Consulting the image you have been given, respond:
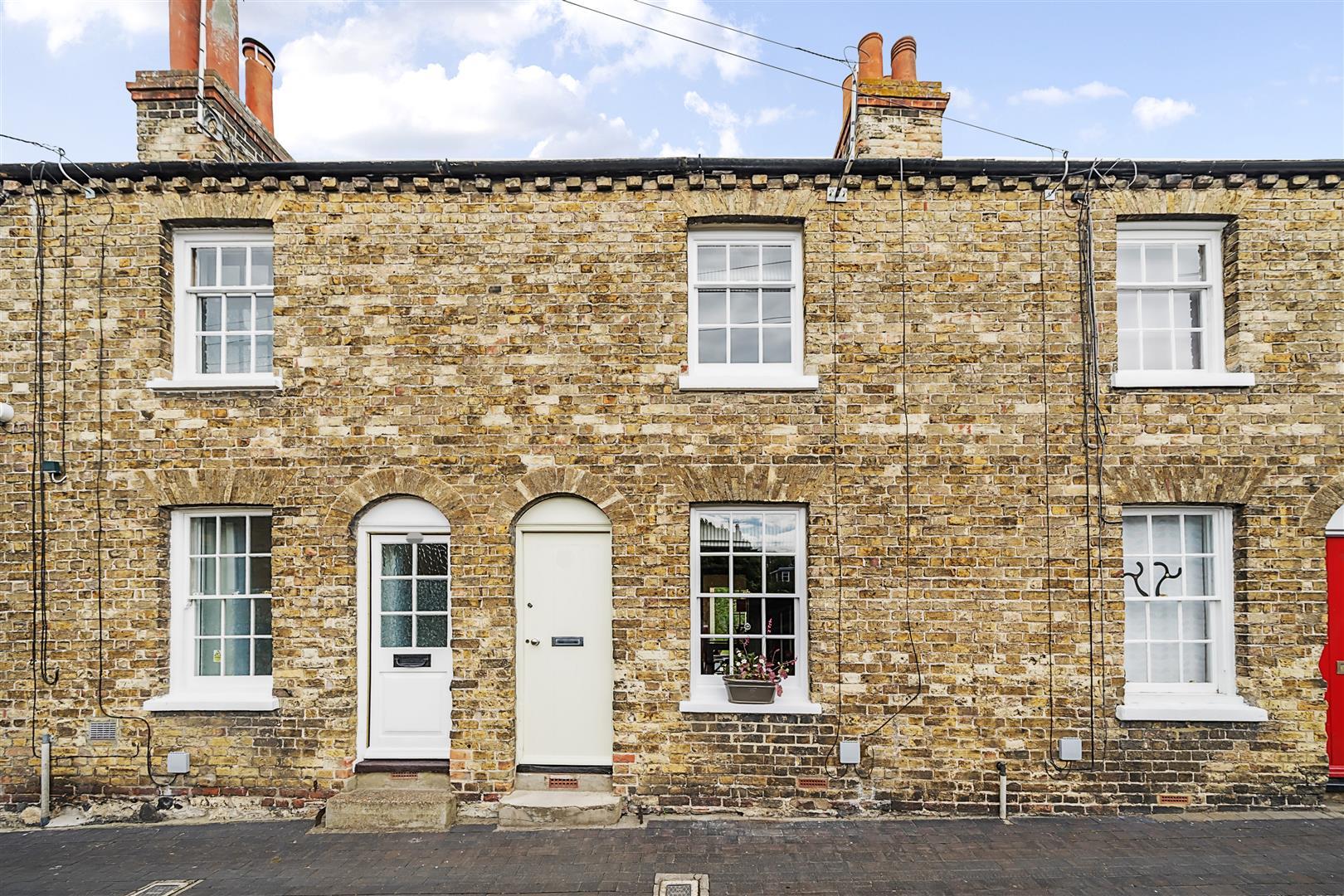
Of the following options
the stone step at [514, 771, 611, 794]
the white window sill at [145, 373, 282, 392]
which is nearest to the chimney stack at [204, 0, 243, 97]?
the white window sill at [145, 373, 282, 392]

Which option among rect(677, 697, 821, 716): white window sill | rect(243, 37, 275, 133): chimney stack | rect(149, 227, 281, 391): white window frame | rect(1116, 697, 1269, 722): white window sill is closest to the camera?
rect(1116, 697, 1269, 722): white window sill

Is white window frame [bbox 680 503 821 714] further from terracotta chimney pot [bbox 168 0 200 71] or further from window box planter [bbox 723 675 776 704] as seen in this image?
terracotta chimney pot [bbox 168 0 200 71]

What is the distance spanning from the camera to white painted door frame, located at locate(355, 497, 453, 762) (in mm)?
7254

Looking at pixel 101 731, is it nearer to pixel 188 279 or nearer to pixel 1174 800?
pixel 188 279

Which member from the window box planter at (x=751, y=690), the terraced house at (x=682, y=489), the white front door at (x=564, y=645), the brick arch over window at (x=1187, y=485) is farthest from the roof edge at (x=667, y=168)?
the window box planter at (x=751, y=690)

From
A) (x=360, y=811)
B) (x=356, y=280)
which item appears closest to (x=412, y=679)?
(x=360, y=811)

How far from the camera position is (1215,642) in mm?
7207

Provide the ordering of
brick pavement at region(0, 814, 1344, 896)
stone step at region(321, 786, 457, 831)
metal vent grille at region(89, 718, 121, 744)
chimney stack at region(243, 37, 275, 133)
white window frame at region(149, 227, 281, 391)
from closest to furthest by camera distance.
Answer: brick pavement at region(0, 814, 1344, 896), stone step at region(321, 786, 457, 831), metal vent grille at region(89, 718, 121, 744), white window frame at region(149, 227, 281, 391), chimney stack at region(243, 37, 275, 133)

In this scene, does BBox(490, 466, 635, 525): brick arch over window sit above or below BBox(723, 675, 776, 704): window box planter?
above

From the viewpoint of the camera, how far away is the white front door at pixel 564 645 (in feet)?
23.9

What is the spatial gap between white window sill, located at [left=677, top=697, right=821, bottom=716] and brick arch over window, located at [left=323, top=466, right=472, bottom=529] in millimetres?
2786

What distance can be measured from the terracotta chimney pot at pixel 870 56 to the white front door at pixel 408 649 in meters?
6.67

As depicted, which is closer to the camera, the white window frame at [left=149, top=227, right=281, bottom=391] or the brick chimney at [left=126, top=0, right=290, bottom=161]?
the white window frame at [left=149, top=227, right=281, bottom=391]

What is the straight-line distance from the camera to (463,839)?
650 cm
